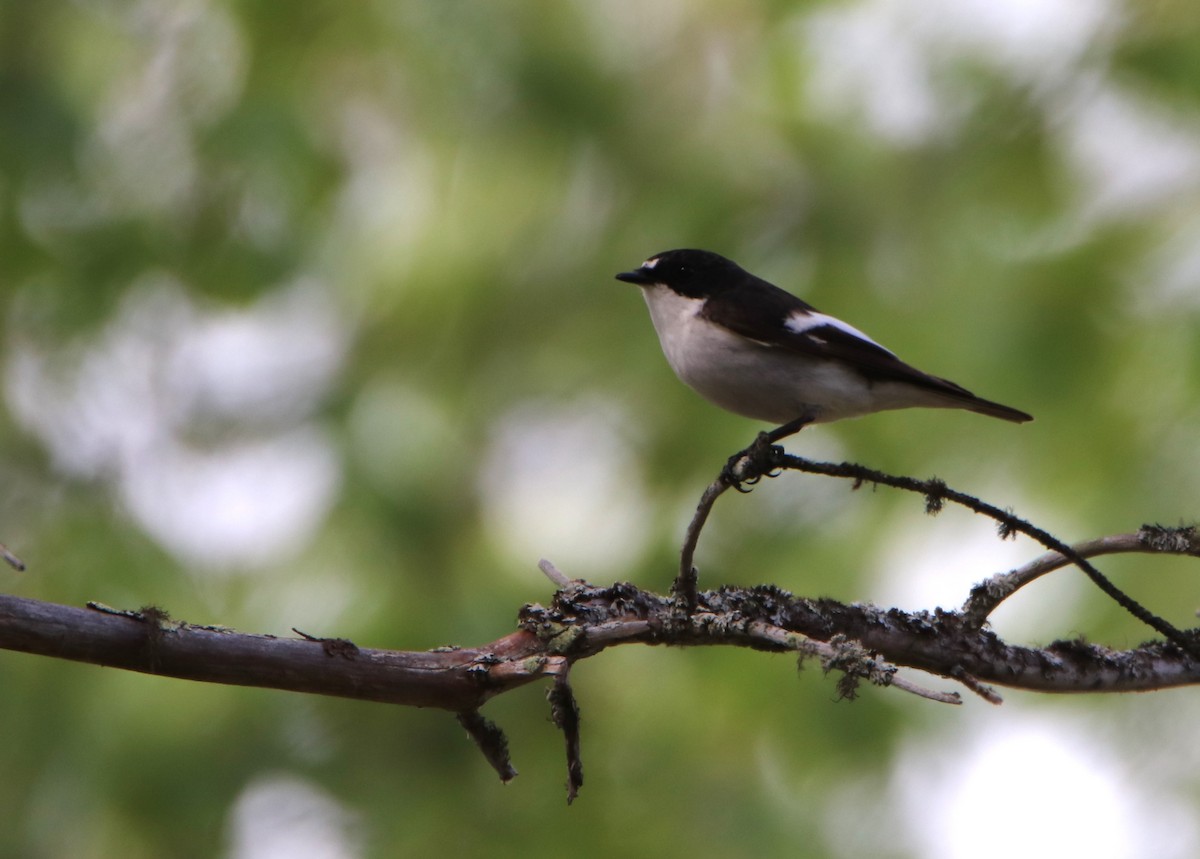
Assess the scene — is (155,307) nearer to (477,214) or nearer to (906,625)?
(477,214)

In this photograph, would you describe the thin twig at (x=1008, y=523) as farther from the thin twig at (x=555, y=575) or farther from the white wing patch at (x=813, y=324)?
the white wing patch at (x=813, y=324)

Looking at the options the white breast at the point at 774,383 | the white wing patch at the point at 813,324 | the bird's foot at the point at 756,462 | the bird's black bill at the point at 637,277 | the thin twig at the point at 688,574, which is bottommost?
the thin twig at the point at 688,574

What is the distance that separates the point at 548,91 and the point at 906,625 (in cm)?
397

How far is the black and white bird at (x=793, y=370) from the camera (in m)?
4.02

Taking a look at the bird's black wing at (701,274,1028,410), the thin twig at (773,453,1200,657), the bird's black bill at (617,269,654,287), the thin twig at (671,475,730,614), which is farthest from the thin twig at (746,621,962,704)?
the bird's black bill at (617,269,654,287)

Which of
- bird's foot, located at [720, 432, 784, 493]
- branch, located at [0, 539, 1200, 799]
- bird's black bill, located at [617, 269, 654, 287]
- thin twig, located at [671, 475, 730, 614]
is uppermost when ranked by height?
bird's black bill, located at [617, 269, 654, 287]

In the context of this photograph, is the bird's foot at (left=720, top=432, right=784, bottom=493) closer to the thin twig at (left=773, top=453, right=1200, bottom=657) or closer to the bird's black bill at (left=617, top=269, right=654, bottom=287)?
the thin twig at (left=773, top=453, right=1200, bottom=657)

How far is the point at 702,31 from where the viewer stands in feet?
20.6

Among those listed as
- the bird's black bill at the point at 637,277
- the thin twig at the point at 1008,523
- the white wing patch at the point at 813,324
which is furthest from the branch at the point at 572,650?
the bird's black bill at the point at 637,277

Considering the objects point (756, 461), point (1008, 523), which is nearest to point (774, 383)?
point (756, 461)

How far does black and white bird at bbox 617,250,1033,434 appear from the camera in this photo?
158 inches

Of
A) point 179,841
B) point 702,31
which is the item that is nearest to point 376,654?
point 179,841

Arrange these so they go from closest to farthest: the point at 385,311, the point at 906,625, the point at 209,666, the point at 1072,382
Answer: the point at 209,666 → the point at 906,625 → the point at 1072,382 → the point at 385,311

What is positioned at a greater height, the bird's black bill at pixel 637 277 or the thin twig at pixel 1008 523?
the bird's black bill at pixel 637 277
